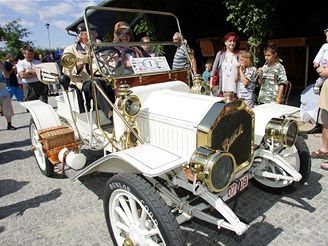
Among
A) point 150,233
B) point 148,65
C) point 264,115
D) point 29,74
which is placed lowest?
point 150,233

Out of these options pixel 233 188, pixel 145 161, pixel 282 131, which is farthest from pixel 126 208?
pixel 282 131

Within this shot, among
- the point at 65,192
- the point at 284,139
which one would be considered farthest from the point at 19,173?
the point at 284,139

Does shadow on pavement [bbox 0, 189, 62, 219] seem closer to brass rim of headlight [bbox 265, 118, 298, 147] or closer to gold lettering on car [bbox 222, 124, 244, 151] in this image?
gold lettering on car [bbox 222, 124, 244, 151]

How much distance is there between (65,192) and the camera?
3494mm

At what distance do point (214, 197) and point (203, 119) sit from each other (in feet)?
1.92

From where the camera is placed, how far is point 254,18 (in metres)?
5.79

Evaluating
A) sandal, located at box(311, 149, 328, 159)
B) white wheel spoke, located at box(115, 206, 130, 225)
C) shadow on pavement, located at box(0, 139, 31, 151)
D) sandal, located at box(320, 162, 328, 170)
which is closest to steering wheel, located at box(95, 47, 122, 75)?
white wheel spoke, located at box(115, 206, 130, 225)

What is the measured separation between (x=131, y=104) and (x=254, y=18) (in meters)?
4.33

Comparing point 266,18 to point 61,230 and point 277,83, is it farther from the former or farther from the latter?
point 61,230

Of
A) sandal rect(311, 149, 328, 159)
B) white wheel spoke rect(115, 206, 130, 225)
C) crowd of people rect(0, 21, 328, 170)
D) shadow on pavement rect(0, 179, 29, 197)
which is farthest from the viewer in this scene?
sandal rect(311, 149, 328, 159)

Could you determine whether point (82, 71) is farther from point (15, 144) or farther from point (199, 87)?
point (15, 144)

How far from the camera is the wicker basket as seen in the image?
341 cm

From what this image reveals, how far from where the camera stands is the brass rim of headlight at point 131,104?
2516 mm

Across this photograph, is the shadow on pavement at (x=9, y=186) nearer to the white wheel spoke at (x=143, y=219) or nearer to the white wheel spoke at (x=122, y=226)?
the white wheel spoke at (x=122, y=226)
